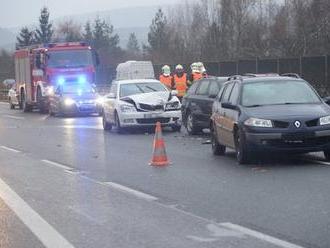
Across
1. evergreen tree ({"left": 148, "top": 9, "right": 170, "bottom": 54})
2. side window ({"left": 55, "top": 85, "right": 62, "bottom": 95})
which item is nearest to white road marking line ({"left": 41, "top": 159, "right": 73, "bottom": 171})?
side window ({"left": 55, "top": 85, "right": 62, "bottom": 95})

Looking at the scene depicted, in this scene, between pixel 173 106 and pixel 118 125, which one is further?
pixel 118 125

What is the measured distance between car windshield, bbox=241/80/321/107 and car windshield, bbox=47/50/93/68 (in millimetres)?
21840

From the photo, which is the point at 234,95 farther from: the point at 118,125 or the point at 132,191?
the point at 118,125

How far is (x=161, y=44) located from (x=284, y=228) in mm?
80633

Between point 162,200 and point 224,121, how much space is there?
4568mm

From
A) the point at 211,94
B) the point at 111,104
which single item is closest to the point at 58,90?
the point at 111,104

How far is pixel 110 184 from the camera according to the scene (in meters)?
10.8

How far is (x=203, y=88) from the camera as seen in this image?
19.3 metres

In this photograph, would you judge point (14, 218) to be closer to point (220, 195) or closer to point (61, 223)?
point (61, 223)

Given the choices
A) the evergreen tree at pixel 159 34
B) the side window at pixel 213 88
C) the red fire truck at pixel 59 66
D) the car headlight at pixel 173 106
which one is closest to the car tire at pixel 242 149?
the side window at pixel 213 88

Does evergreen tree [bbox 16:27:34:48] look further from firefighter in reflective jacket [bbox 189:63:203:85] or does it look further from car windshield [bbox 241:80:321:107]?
car windshield [bbox 241:80:321:107]

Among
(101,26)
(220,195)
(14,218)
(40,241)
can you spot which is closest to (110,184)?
(220,195)

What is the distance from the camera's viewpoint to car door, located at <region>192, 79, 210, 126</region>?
61.0ft

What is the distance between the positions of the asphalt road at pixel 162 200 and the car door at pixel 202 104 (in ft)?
9.81
